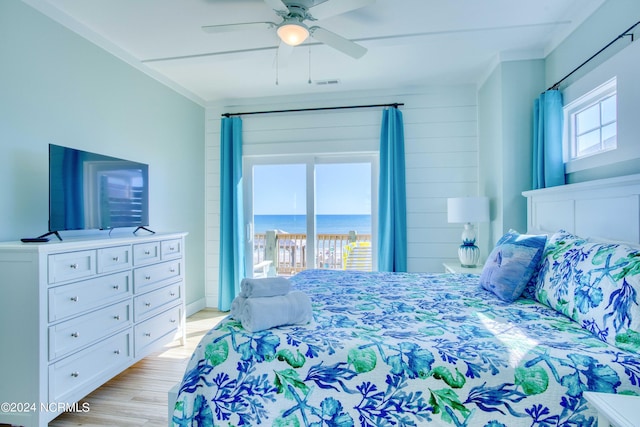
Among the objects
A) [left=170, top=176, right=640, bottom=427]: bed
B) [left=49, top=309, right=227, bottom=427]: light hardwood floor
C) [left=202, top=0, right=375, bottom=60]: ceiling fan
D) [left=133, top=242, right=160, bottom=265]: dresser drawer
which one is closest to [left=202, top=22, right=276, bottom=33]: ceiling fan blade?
[left=202, top=0, right=375, bottom=60]: ceiling fan

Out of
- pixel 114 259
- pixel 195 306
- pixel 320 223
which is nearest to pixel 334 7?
pixel 114 259

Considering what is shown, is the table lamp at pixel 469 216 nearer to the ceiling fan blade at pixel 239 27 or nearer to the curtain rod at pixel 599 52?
the curtain rod at pixel 599 52

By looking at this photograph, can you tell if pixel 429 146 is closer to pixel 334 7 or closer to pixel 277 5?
pixel 334 7

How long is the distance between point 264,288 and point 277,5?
1.61 meters

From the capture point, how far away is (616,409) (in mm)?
855

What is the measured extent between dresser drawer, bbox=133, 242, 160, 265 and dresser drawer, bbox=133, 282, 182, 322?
0.27 meters

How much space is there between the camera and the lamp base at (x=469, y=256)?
10.5ft

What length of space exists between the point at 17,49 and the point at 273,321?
2.46 metres

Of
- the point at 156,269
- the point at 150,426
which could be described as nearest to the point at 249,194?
the point at 156,269

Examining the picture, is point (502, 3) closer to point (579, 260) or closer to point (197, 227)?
point (579, 260)

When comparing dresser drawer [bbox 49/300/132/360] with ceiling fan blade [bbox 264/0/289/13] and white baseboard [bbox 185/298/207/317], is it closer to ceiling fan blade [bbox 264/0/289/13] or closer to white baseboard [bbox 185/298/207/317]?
white baseboard [bbox 185/298/207/317]

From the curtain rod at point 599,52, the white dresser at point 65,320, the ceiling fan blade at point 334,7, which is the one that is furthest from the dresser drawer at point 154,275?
the curtain rod at point 599,52

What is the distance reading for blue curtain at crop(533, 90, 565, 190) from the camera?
8.26 ft

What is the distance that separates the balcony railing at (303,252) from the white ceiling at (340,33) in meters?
1.87
